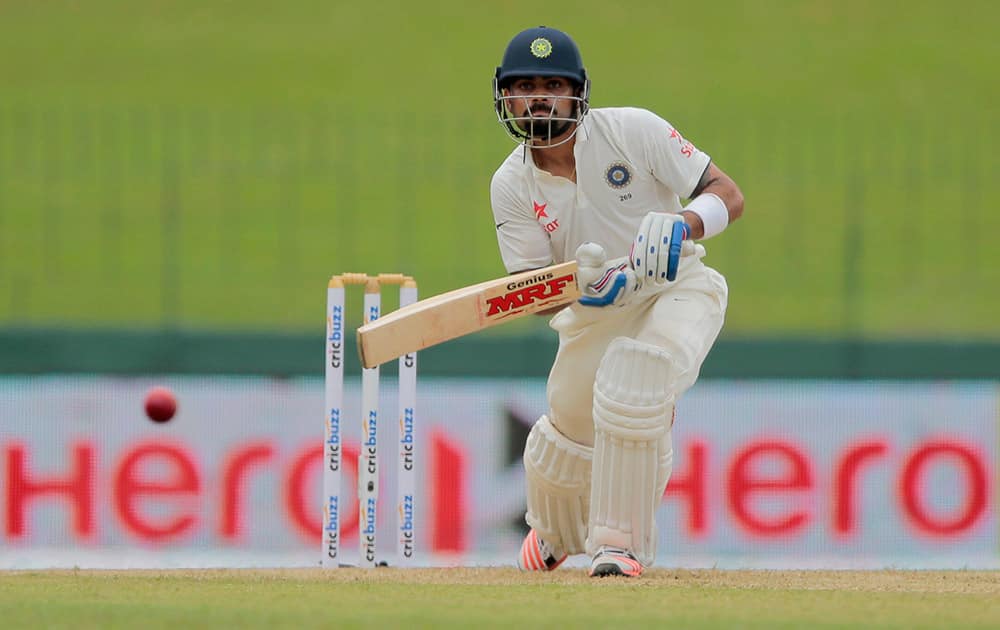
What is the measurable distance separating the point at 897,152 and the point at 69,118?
18.4 feet

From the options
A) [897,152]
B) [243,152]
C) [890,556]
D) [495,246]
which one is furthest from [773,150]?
[890,556]

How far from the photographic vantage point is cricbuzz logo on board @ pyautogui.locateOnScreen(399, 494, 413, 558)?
566 centimetres

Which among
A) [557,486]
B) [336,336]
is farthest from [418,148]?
[557,486]

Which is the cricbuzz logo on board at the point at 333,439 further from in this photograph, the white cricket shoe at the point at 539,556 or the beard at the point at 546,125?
the beard at the point at 546,125

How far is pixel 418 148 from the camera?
1220 cm

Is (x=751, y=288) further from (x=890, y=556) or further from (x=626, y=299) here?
(x=626, y=299)

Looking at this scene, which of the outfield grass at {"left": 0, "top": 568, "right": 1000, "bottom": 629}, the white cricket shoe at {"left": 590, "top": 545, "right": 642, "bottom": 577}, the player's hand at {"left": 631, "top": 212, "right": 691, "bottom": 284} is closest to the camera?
the outfield grass at {"left": 0, "top": 568, "right": 1000, "bottom": 629}

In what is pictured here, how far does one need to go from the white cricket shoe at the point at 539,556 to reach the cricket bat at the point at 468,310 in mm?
1008

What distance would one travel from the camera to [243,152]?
12.1 meters

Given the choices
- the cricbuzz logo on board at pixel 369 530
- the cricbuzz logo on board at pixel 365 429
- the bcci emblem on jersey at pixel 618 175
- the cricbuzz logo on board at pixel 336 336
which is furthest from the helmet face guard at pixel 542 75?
the cricbuzz logo on board at pixel 369 530

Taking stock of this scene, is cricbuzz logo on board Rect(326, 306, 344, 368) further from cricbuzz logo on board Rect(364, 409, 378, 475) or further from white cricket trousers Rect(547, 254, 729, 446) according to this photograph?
white cricket trousers Rect(547, 254, 729, 446)

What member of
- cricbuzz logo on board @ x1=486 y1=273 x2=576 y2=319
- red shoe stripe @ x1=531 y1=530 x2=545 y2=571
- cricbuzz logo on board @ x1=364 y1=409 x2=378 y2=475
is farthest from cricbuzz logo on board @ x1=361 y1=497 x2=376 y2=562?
cricbuzz logo on board @ x1=486 y1=273 x2=576 y2=319

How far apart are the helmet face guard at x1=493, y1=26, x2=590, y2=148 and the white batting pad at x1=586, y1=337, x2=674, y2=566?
60 centimetres

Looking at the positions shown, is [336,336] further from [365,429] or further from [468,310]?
[468,310]
